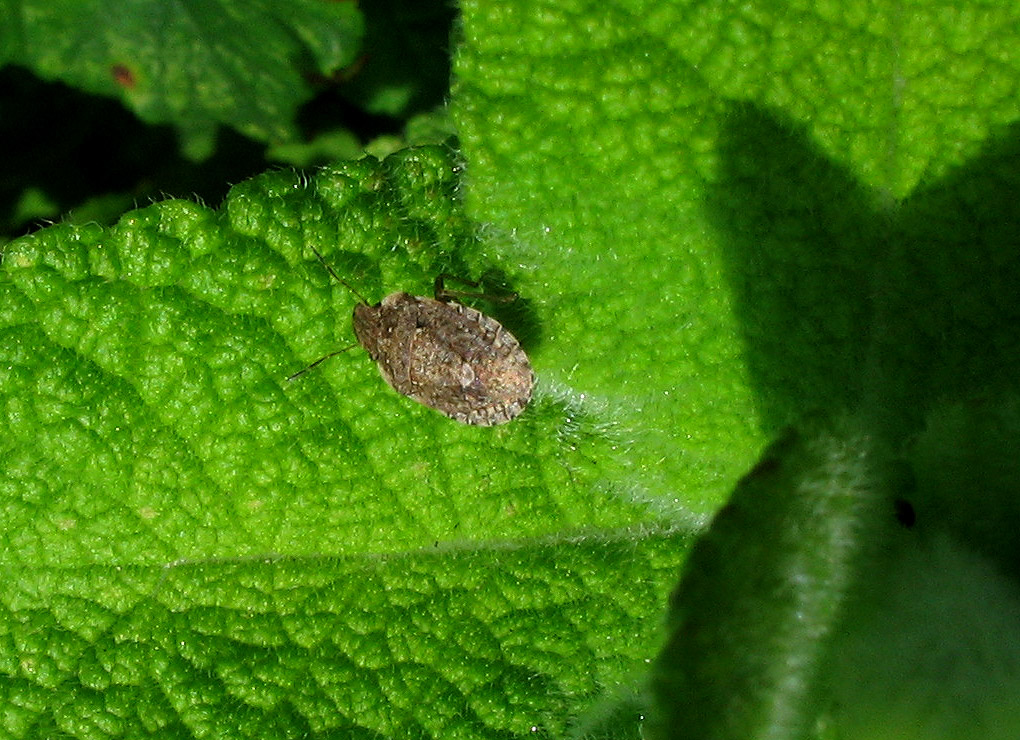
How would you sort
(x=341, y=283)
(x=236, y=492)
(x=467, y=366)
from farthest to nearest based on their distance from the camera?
(x=467, y=366) → (x=341, y=283) → (x=236, y=492)

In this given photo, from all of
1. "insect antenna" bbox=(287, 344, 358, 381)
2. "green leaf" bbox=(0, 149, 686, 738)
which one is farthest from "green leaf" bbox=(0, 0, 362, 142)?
"insect antenna" bbox=(287, 344, 358, 381)

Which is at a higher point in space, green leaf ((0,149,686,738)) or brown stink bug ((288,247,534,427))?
brown stink bug ((288,247,534,427))

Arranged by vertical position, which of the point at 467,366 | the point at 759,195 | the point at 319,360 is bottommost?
the point at 319,360

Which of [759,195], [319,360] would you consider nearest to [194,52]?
[319,360]

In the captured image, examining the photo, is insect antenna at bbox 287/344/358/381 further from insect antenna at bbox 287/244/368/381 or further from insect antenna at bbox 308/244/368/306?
insect antenna at bbox 308/244/368/306

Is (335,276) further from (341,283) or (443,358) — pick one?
(443,358)
